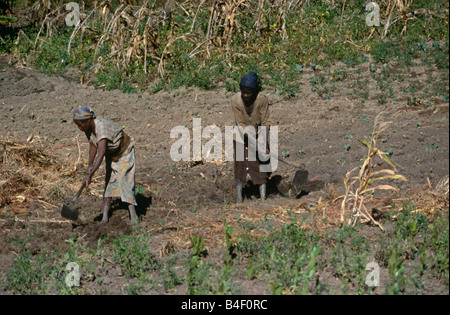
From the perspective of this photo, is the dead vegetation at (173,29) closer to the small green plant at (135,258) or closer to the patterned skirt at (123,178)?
the patterned skirt at (123,178)

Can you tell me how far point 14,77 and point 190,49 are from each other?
10.2 ft

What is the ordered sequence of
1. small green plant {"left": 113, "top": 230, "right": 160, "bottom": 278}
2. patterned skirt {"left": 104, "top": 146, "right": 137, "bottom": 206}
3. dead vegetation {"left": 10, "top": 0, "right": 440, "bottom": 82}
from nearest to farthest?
small green plant {"left": 113, "top": 230, "right": 160, "bottom": 278}
patterned skirt {"left": 104, "top": 146, "right": 137, "bottom": 206}
dead vegetation {"left": 10, "top": 0, "right": 440, "bottom": 82}

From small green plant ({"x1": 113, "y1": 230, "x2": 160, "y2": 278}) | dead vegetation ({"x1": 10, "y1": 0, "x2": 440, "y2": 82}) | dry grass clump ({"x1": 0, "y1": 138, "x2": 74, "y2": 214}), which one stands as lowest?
small green plant ({"x1": 113, "y1": 230, "x2": 160, "y2": 278})

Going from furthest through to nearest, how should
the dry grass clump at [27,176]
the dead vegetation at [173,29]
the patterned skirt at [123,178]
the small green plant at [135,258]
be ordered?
the dead vegetation at [173,29], the dry grass clump at [27,176], the patterned skirt at [123,178], the small green plant at [135,258]

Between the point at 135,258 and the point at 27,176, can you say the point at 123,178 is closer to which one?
the point at 135,258

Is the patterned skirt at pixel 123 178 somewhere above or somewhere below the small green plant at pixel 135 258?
above

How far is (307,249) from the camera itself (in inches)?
208

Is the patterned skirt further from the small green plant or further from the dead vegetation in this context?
the dead vegetation

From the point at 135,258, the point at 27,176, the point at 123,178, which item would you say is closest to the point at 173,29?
the point at 27,176

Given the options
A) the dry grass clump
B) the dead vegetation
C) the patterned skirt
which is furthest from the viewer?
the dead vegetation

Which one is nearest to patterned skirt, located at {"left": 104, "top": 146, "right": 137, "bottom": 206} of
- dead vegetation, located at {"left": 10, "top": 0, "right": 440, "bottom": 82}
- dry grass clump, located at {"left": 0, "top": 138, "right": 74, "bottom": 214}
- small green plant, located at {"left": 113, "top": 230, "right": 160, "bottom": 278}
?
small green plant, located at {"left": 113, "top": 230, "right": 160, "bottom": 278}

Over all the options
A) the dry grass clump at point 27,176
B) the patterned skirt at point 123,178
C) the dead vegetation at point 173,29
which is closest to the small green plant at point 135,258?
the patterned skirt at point 123,178

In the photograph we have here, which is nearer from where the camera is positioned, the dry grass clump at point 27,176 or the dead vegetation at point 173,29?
the dry grass clump at point 27,176
